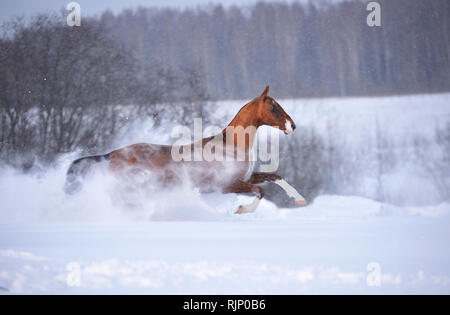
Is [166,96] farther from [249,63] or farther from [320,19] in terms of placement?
[320,19]

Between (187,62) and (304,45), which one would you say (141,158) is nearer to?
(187,62)

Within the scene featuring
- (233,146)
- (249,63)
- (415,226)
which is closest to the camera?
(415,226)

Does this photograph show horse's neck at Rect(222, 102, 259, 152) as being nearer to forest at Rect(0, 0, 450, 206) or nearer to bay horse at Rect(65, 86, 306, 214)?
bay horse at Rect(65, 86, 306, 214)

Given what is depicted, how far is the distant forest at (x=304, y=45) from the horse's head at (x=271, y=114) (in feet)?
13.1

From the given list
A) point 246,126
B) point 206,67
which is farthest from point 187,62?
point 246,126

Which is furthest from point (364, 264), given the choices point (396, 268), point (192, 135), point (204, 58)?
point (204, 58)

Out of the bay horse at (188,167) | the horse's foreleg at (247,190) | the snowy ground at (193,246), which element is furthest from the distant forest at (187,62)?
the horse's foreleg at (247,190)

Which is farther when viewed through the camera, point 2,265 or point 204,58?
point 204,58

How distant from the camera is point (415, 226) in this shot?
5.79 metres

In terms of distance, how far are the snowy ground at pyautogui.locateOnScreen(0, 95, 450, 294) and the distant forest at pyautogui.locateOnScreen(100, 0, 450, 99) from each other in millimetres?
3928

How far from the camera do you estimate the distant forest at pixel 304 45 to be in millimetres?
10977

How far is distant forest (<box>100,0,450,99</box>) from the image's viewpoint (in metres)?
11.0

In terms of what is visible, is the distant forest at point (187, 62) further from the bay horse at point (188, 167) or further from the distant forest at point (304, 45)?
the bay horse at point (188, 167)

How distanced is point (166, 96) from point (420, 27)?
5.67m
